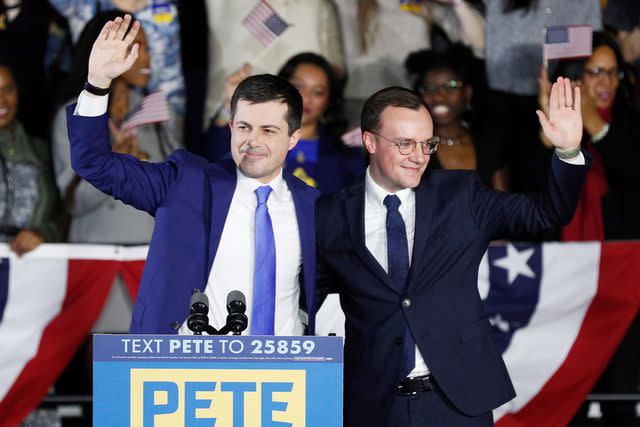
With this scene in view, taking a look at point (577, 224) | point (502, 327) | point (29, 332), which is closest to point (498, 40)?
point (577, 224)

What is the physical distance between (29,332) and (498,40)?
2.76 metres

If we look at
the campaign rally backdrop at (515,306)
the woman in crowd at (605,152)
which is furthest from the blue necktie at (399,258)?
the woman in crowd at (605,152)

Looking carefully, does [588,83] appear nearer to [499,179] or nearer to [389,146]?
→ [499,179]

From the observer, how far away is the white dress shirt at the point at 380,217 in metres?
3.35

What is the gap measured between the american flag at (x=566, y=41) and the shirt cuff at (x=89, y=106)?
2.82m

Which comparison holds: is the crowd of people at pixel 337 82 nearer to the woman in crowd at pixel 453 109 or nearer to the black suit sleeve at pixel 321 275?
the woman in crowd at pixel 453 109

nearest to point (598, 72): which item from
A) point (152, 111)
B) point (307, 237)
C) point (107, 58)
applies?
point (152, 111)

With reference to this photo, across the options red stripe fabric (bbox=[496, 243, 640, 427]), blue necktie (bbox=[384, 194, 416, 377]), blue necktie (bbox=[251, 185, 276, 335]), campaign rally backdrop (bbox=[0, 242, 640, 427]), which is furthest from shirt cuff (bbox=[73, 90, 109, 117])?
red stripe fabric (bbox=[496, 243, 640, 427])

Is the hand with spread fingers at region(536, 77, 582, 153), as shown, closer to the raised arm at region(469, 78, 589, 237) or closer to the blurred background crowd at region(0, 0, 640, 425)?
the raised arm at region(469, 78, 589, 237)

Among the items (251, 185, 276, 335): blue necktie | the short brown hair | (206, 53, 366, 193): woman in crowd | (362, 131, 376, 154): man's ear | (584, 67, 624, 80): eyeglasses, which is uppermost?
(584, 67, 624, 80): eyeglasses

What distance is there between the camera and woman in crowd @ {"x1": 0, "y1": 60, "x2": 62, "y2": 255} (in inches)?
207

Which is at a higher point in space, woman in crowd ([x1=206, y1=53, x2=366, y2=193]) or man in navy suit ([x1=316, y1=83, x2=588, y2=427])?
woman in crowd ([x1=206, y1=53, x2=366, y2=193])

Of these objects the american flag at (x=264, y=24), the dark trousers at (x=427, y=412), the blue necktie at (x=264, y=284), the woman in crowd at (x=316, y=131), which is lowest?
the dark trousers at (x=427, y=412)

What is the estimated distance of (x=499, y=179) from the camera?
5438mm
